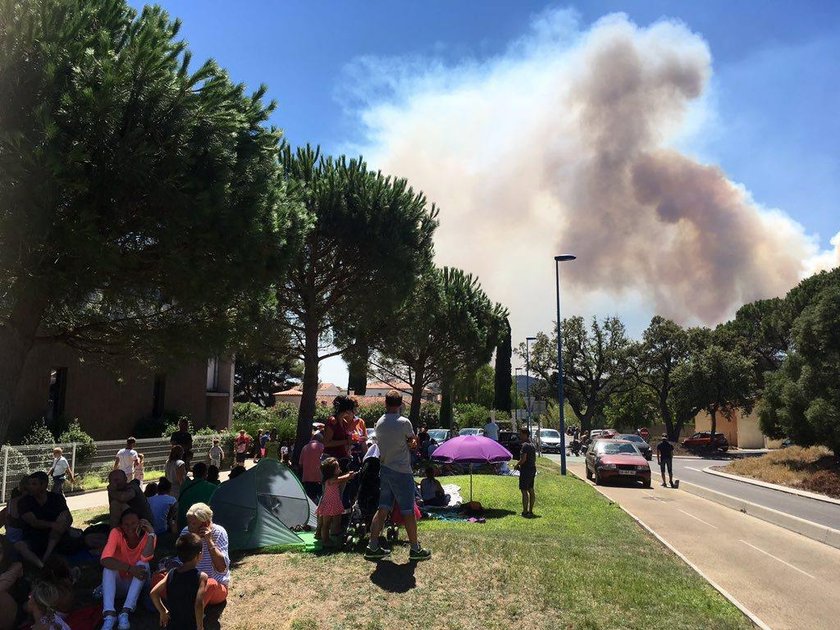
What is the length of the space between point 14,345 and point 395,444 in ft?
16.8

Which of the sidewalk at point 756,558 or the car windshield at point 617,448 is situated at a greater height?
the car windshield at point 617,448

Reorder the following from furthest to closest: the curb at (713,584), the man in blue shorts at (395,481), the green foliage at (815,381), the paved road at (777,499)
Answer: the green foliage at (815,381) < the paved road at (777,499) < the man in blue shorts at (395,481) < the curb at (713,584)

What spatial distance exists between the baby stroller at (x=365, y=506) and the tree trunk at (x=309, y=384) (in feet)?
35.0

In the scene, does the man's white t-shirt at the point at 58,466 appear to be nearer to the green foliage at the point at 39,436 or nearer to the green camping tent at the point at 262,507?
the green foliage at the point at 39,436

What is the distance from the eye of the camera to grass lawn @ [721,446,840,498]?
20.7 meters

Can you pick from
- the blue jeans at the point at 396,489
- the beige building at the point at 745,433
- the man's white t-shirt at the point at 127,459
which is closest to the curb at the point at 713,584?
the blue jeans at the point at 396,489

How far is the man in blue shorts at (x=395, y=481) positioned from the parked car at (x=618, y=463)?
14.1 m

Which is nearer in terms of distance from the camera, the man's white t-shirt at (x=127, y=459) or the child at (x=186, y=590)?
the child at (x=186, y=590)

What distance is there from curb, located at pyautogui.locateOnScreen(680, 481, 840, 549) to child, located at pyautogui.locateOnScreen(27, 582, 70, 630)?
11763mm

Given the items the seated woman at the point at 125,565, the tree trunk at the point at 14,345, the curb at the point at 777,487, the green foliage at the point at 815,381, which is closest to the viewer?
the seated woman at the point at 125,565

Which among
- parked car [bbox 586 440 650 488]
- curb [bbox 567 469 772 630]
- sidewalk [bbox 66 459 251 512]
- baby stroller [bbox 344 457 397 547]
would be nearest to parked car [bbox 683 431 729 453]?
parked car [bbox 586 440 650 488]

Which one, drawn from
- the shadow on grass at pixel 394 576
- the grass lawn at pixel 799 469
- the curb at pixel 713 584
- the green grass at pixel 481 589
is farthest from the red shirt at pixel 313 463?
the grass lawn at pixel 799 469

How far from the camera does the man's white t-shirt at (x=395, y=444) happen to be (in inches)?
267

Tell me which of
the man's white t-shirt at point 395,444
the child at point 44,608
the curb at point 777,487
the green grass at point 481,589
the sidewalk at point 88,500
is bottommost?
the curb at point 777,487
